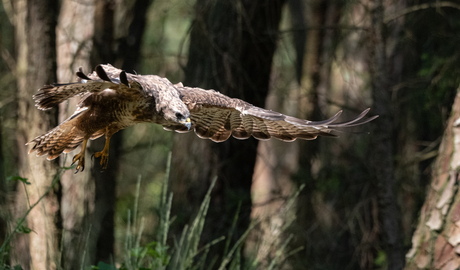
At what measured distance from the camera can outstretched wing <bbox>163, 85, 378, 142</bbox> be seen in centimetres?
373

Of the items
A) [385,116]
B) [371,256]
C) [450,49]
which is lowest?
[371,256]

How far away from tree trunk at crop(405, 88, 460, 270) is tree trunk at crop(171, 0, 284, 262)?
7.41ft

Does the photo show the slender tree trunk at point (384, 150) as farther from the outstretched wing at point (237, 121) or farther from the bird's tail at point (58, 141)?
the bird's tail at point (58, 141)

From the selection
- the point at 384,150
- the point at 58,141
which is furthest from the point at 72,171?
the point at 384,150

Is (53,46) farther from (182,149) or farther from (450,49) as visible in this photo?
(450,49)

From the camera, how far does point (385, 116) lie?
5.02m

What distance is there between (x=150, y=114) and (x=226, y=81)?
2094mm

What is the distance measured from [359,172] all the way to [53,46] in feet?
14.1

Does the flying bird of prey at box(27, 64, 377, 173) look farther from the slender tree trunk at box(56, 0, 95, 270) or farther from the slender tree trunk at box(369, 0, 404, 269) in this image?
the slender tree trunk at box(369, 0, 404, 269)

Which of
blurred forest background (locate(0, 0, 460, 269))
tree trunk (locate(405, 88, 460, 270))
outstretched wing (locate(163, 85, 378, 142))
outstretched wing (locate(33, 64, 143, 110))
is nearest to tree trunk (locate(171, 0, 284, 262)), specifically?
blurred forest background (locate(0, 0, 460, 269))

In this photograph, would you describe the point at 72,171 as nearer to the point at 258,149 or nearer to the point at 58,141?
the point at 58,141

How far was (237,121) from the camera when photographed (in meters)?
4.34

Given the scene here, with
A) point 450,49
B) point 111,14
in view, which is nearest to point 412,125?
point 450,49

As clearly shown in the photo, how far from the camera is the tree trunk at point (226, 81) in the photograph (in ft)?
17.7
